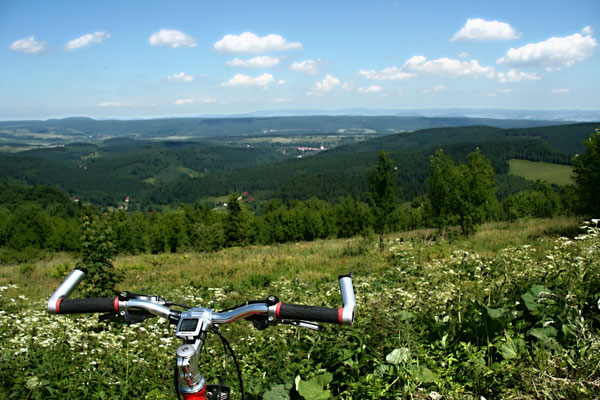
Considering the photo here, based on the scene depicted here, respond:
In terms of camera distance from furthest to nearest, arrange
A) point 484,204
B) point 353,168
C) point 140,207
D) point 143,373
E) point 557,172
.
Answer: point 353,168 → point 140,207 → point 557,172 → point 484,204 → point 143,373

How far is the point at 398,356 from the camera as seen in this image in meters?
3.21

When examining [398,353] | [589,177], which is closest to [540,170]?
[589,177]

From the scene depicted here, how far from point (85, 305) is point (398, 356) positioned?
2598 mm

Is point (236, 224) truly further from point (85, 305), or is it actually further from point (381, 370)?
point (85, 305)

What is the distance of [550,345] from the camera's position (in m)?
3.17

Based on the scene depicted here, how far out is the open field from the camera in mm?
113688

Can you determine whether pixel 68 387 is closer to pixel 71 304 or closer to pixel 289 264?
pixel 71 304

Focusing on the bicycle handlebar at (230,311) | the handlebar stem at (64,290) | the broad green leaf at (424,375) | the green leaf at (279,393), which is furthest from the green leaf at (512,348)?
the handlebar stem at (64,290)

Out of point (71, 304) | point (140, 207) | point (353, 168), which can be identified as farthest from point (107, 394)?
point (353, 168)

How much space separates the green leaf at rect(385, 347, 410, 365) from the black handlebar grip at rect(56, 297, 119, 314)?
2.38 m

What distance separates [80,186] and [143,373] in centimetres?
21651

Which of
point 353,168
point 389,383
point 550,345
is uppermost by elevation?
point 550,345

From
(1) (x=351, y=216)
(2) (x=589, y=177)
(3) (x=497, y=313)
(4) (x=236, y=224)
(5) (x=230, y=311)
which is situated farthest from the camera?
(1) (x=351, y=216)

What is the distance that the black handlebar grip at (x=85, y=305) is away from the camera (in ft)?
6.79
